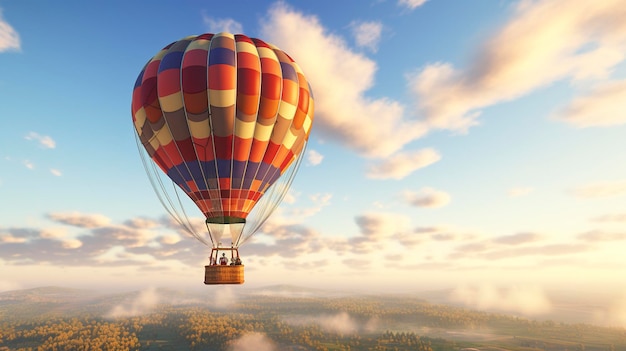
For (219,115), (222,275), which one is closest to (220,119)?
(219,115)

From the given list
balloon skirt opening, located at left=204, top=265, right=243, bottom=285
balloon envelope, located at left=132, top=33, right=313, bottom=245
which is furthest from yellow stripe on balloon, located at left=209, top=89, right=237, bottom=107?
balloon skirt opening, located at left=204, top=265, right=243, bottom=285

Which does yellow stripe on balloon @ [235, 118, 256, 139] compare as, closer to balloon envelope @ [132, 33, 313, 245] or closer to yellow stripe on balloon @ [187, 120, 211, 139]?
balloon envelope @ [132, 33, 313, 245]

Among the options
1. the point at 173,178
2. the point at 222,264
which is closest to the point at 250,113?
the point at 173,178

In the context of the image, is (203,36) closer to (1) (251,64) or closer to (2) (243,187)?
(1) (251,64)

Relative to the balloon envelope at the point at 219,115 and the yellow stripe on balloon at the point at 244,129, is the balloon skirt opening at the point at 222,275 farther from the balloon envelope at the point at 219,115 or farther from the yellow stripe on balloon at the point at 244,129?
the yellow stripe on balloon at the point at 244,129

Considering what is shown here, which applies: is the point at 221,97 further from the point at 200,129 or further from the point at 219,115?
the point at 200,129

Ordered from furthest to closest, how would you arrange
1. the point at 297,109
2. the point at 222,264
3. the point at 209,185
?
the point at 297,109 → the point at 209,185 → the point at 222,264
